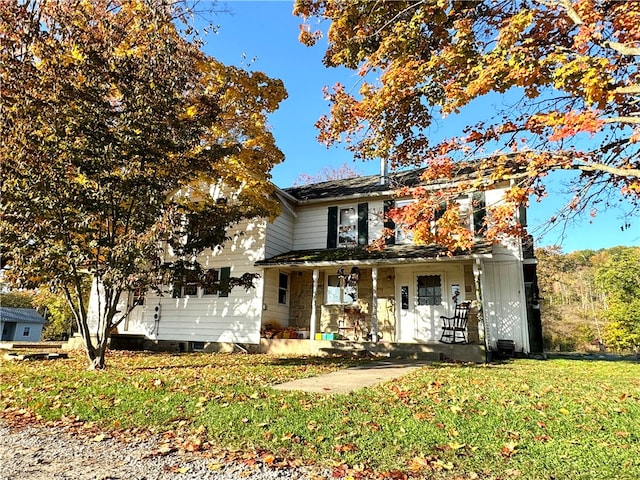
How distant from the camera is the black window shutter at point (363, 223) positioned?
1346 centimetres

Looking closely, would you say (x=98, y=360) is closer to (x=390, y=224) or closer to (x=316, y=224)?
(x=316, y=224)

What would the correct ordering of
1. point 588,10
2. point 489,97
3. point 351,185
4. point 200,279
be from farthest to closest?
point 351,185 → point 200,279 → point 489,97 → point 588,10

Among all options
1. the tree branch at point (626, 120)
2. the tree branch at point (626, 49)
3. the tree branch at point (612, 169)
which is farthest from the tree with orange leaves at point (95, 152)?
the tree branch at point (626, 49)

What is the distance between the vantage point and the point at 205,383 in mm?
6105

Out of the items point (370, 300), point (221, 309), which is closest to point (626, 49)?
point (370, 300)

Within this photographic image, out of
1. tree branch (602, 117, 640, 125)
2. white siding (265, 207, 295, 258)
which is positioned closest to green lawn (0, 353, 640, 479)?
tree branch (602, 117, 640, 125)

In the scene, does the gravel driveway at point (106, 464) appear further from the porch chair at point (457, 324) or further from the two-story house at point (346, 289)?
the porch chair at point (457, 324)

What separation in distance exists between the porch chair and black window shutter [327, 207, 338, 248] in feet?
14.3

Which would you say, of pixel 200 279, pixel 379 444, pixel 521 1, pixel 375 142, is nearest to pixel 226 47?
pixel 375 142

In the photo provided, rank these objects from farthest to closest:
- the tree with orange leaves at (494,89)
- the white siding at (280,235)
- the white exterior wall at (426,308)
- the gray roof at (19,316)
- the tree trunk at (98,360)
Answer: the gray roof at (19,316) → the white siding at (280,235) → the white exterior wall at (426,308) → the tree trunk at (98,360) → the tree with orange leaves at (494,89)

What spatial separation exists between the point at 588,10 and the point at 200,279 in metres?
7.92

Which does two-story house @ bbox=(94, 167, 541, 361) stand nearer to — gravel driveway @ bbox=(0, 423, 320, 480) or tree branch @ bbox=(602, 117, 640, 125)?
tree branch @ bbox=(602, 117, 640, 125)

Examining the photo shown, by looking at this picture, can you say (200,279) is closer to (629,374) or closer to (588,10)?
(588,10)

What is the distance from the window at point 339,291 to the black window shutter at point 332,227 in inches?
46.4
